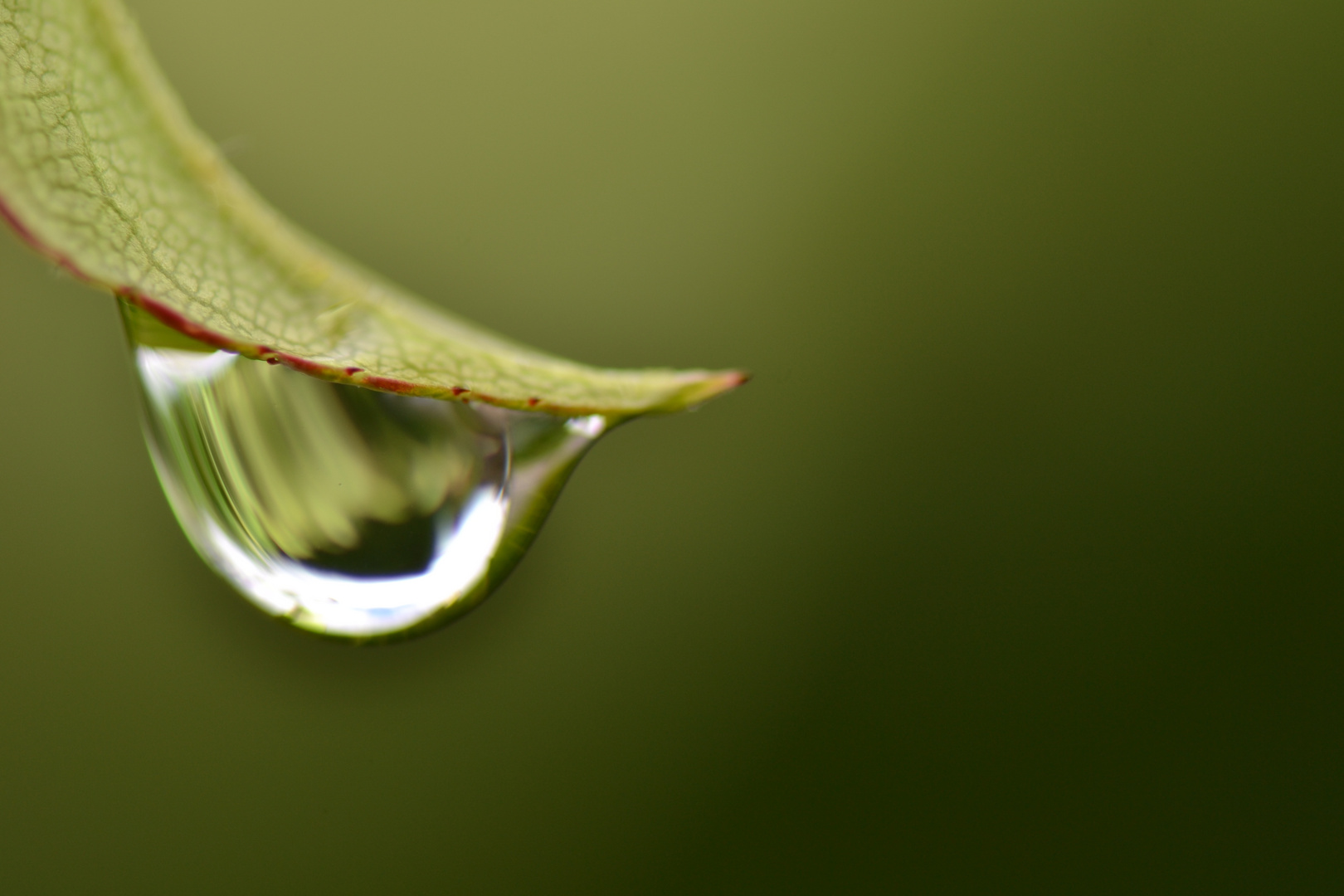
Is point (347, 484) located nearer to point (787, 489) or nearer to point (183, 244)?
point (183, 244)

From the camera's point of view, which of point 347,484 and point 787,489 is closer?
point 347,484

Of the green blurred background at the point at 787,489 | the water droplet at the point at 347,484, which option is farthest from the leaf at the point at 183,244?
the green blurred background at the point at 787,489

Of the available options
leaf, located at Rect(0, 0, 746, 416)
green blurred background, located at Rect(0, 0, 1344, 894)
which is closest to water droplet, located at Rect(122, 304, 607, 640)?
leaf, located at Rect(0, 0, 746, 416)

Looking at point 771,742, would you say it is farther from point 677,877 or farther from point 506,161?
point 506,161

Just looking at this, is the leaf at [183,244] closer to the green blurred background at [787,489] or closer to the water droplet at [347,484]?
the water droplet at [347,484]

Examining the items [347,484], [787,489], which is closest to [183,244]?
[347,484]

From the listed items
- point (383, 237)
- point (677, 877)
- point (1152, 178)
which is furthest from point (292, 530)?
point (1152, 178)
